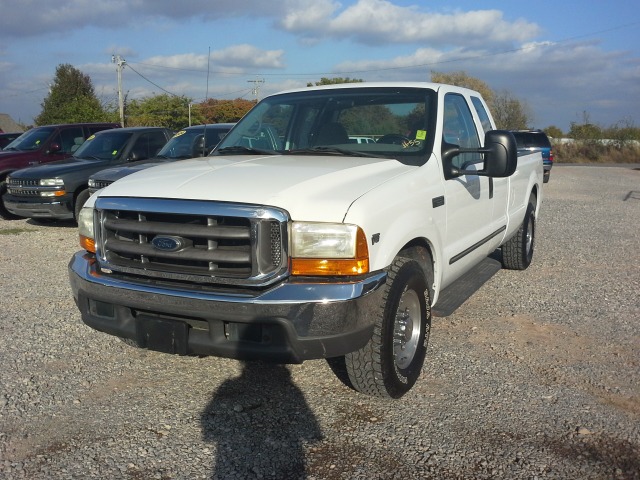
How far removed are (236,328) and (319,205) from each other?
780mm

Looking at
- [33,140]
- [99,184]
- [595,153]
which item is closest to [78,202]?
[99,184]

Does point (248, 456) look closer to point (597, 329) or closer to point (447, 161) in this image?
point (447, 161)

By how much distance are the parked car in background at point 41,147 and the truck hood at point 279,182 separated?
9819 millimetres

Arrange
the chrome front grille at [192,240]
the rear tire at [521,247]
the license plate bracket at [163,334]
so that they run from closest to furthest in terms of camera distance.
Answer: the chrome front grille at [192,240], the license plate bracket at [163,334], the rear tire at [521,247]

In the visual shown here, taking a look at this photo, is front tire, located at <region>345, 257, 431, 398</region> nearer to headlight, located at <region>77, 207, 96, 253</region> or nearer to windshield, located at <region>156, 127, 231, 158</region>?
headlight, located at <region>77, 207, 96, 253</region>

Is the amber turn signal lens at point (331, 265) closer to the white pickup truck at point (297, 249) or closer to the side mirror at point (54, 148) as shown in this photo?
the white pickup truck at point (297, 249)

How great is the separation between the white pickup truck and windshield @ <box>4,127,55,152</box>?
1002cm

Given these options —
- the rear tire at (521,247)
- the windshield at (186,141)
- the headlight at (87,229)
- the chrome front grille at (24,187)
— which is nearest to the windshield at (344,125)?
the headlight at (87,229)

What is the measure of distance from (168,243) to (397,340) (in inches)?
59.8

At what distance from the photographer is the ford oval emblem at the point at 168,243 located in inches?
137

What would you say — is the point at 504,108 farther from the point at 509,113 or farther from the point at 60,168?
the point at 60,168

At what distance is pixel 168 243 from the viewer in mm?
3496

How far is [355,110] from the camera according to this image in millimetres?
4988

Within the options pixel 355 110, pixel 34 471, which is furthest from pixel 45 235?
pixel 34 471
